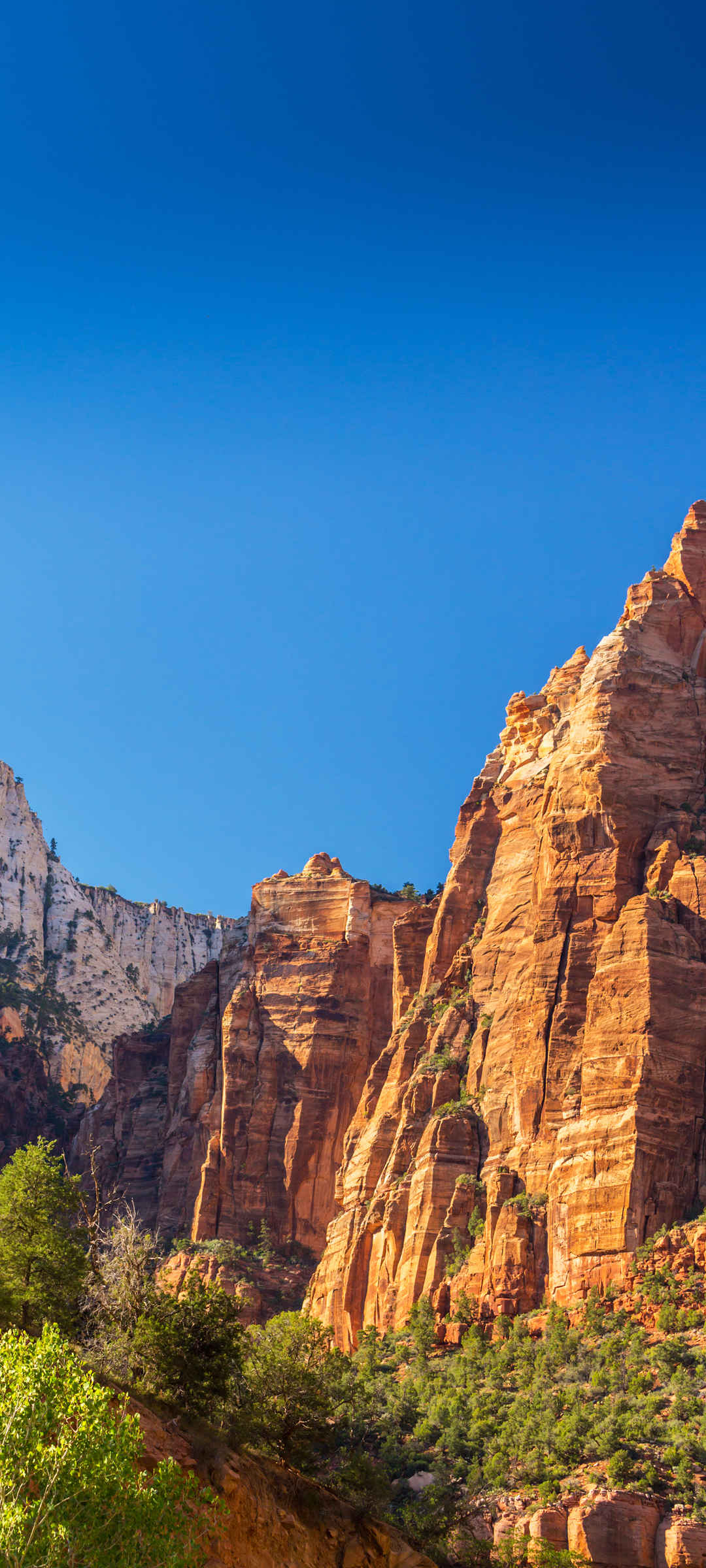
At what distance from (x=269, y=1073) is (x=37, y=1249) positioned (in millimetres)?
66505

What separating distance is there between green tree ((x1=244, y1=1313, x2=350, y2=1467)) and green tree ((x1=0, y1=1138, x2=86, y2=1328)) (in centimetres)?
847

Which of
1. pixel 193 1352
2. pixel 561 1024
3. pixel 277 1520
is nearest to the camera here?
pixel 277 1520

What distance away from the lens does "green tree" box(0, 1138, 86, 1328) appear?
51.2m

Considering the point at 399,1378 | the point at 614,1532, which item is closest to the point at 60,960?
the point at 399,1378

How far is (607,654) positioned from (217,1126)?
48.0m

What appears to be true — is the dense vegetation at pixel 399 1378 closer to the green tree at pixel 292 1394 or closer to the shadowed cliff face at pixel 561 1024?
the green tree at pixel 292 1394

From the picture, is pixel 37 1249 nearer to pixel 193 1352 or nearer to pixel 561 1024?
pixel 193 1352

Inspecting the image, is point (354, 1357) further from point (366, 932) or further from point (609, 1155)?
point (366, 932)

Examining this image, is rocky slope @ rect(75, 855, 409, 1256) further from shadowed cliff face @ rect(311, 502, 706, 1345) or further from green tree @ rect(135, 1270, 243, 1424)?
green tree @ rect(135, 1270, 243, 1424)

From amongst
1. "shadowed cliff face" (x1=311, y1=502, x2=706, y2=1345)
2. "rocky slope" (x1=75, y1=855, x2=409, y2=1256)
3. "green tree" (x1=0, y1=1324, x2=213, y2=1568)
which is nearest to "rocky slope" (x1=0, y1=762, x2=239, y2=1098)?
"rocky slope" (x1=75, y1=855, x2=409, y2=1256)

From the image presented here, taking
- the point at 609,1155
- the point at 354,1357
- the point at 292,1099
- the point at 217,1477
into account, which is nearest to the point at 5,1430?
the point at 217,1477

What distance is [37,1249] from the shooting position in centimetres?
5269

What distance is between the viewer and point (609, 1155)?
250 feet

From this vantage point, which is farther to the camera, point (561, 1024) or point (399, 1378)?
point (561, 1024)
